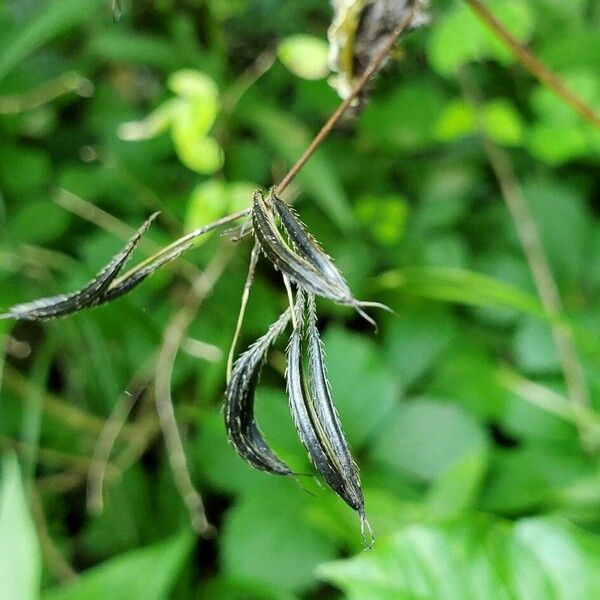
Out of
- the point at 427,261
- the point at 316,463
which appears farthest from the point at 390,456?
the point at 316,463

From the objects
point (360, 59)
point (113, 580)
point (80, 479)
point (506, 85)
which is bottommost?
point (80, 479)

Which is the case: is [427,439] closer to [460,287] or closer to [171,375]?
[460,287]

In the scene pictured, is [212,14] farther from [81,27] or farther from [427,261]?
[427,261]

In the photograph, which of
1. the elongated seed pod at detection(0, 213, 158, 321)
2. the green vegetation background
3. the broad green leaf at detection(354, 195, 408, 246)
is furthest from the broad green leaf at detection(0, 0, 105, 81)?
the elongated seed pod at detection(0, 213, 158, 321)

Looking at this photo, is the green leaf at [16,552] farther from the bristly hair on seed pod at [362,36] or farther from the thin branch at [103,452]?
the bristly hair on seed pod at [362,36]

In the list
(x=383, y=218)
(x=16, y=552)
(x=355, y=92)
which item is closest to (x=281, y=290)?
(x=383, y=218)

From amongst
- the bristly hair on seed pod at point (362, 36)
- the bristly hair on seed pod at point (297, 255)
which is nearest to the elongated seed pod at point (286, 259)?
the bristly hair on seed pod at point (297, 255)
